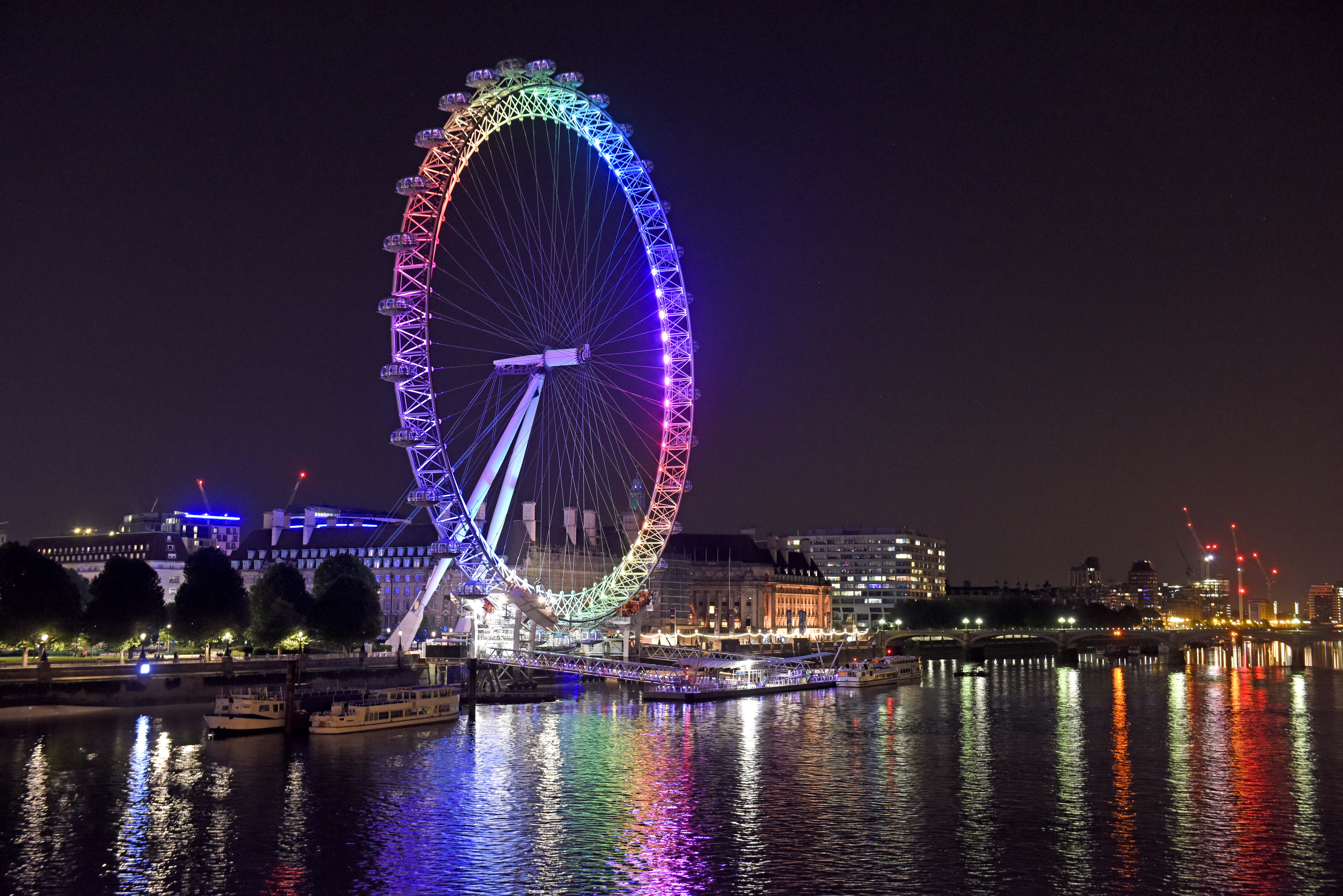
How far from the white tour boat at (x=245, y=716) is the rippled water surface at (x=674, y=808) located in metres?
1.32

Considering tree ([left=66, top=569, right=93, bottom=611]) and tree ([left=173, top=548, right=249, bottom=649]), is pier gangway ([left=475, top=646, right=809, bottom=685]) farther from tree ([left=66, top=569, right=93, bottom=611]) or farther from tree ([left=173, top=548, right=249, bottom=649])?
tree ([left=66, top=569, right=93, bottom=611])

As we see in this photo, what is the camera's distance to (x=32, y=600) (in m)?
68.8

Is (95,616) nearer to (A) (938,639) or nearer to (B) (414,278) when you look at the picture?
(B) (414,278)

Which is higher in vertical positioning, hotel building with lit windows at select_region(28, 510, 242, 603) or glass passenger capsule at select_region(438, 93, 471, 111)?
glass passenger capsule at select_region(438, 93, 471, 111)

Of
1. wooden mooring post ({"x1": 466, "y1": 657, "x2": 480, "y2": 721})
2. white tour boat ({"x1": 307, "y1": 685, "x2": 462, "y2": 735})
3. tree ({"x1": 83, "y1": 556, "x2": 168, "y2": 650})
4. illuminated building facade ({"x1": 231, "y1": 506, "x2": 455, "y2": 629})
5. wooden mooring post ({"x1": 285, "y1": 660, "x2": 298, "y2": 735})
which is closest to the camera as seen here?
wooden mooring post ({"x1": 285, "y1": 660, "x2": 298, "y2": 735})

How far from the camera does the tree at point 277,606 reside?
78.8 m

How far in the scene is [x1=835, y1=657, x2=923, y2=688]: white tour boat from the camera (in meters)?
87.8

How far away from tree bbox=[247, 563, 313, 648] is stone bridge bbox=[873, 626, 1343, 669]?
2909 inches

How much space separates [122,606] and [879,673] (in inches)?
1972

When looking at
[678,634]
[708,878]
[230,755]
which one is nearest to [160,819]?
[230,755]

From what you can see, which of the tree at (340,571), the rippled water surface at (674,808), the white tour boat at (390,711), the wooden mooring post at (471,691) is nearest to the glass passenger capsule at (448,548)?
the white tour boat at (390,711)

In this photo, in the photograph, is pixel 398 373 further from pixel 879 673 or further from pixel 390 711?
pixel 879 673

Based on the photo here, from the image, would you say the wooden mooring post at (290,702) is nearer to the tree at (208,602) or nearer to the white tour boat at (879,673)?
the tree at (208,602)

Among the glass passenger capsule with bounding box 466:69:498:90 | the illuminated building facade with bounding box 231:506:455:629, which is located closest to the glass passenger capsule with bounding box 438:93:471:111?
the glass passenger capsule with bounding box 466:69:498:90
